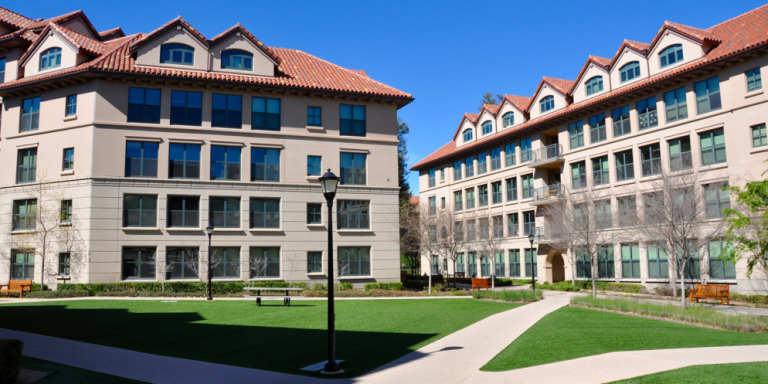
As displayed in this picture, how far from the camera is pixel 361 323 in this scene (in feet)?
54.8

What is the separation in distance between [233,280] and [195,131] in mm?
8733

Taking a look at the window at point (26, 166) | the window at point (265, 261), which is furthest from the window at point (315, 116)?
the window at point (26, 166)

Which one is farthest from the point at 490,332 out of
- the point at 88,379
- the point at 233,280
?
the point at 233,280

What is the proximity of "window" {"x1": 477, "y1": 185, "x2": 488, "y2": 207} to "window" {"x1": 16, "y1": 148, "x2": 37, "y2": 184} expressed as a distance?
3521 centimetres

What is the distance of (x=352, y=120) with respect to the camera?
1353 inches

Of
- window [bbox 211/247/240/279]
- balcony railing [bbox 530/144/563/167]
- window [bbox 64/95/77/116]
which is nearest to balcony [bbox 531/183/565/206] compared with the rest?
balcony railing [bbox 530/144/563/167]

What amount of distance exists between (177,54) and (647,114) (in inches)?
1145

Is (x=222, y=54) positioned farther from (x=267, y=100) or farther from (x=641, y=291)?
(x=641, y=291)

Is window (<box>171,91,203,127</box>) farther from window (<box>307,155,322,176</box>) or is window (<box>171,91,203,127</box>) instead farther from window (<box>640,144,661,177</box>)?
window (<box>640,144,661,177</box>)

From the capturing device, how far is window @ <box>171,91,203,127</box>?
31.2 meters

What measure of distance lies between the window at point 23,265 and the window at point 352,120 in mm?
18729

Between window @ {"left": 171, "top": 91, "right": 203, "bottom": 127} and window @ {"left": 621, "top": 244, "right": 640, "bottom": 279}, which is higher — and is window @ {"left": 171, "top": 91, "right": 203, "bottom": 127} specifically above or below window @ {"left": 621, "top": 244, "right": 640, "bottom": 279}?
above

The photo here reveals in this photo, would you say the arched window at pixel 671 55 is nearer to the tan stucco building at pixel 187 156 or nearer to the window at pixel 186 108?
the tan stucco building at pixel 187 156

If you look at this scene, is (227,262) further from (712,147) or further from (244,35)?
(712,147)
